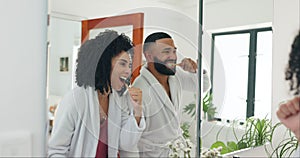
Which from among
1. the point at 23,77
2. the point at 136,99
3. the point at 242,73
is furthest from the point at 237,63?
the point at 23,77

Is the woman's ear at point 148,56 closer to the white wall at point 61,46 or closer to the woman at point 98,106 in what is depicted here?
the woman at point 98,106

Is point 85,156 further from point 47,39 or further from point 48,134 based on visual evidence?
point 47,39

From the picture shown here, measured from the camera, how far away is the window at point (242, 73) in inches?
42.2

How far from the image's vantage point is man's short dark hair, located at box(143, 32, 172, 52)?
36.5 inches

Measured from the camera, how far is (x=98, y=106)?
896 millimetres

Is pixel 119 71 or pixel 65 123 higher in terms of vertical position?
pixel 119 71

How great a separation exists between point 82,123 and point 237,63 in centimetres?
57

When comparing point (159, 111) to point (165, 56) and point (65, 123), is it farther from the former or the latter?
point (65, 123)

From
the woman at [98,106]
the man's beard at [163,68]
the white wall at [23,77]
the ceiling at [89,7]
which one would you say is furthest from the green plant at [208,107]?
the white wall at [23,77]

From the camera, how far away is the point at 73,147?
0.90 metres

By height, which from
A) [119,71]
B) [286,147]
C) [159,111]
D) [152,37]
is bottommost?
[286,147]

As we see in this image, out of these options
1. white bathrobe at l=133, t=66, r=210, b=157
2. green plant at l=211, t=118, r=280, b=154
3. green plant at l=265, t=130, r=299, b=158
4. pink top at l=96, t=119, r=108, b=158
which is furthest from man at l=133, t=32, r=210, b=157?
green plant at l=265, t=130, r=299, b=158

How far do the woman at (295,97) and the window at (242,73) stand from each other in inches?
4.6

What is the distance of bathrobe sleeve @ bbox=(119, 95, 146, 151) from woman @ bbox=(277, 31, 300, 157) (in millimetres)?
465
